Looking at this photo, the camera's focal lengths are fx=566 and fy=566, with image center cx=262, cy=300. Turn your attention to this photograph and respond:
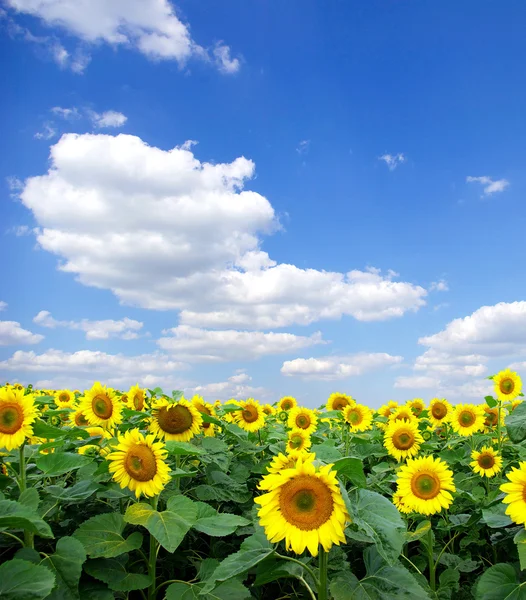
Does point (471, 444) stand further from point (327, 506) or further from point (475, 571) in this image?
point (327, 506)

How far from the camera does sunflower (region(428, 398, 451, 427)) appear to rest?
10.4 meters

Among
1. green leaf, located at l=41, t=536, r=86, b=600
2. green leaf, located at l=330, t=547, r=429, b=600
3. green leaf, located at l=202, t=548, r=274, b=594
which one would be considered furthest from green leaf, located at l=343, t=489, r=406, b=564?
green leaf, located at l=41, t=536, r=86, b=600

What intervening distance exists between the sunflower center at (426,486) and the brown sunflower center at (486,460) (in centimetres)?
205

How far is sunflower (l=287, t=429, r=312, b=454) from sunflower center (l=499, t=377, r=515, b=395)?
4.05m

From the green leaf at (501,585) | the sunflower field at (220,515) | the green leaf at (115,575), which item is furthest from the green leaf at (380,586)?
the green leaf at (115,575)

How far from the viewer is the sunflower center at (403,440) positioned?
768cm

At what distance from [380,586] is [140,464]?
191cm

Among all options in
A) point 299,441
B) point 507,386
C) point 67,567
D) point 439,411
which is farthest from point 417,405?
point 67,567

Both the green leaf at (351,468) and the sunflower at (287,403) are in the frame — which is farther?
the sunflower at (287,403)

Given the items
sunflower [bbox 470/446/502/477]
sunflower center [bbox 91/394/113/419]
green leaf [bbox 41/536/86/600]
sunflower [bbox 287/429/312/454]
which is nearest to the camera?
green leaf [bbox 41/536/86/600]

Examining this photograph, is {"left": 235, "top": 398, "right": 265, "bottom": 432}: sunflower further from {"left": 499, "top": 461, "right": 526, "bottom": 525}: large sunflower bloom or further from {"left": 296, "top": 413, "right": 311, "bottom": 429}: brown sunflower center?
{"left": 499, "top": 461, "right": 526, "bottom": 525}: large sunflower bloom

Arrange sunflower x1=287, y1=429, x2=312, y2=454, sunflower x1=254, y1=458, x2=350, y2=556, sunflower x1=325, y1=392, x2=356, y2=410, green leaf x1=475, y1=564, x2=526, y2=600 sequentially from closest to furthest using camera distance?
sunflower x1=254, y1=458, x2=350, y2=556 < green leaf x1=475, y1=564, x2=526, y2=600 < sunflower x1=287, y1=429, x2=312, y2=454 < sunflower x1=325, y1=392, x2=356, y2=410

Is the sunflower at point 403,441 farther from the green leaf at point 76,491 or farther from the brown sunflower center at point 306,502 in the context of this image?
the brown sunflower center at point 306,502

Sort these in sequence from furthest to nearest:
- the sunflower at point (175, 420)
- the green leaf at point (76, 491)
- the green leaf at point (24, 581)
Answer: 1. the sunflower at point (175, 420)
2. the green leaf at point (76, 491)
3. the green leaf at point (24, 581)
